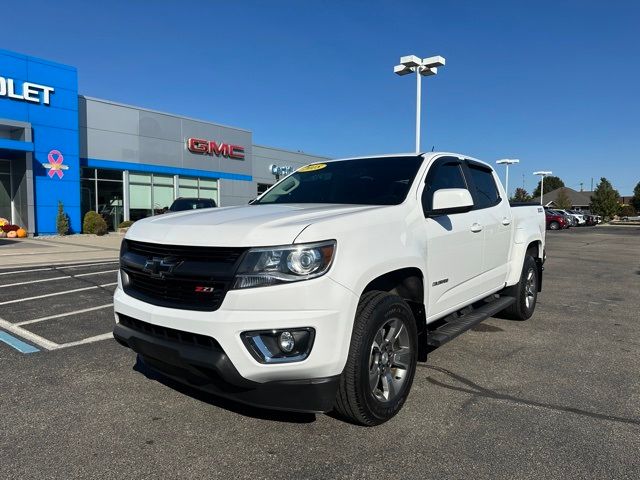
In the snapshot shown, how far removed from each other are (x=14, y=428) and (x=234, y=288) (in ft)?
5.87

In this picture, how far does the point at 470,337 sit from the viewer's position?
534 centimetres

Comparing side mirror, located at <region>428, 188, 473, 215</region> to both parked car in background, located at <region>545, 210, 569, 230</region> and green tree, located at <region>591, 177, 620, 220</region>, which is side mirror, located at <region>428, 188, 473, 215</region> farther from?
green tree, located at <region>591, 177, 620, 220</region>

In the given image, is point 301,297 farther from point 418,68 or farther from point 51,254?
point 418,68

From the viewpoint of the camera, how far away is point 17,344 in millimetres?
4898

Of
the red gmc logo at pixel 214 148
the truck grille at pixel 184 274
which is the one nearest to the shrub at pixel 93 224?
the red gmc logo at pixel 214 148

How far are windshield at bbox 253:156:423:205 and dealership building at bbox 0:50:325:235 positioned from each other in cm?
1874

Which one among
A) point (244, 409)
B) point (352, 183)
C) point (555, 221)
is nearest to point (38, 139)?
point (352, 183)

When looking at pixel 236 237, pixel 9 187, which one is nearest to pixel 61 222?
pixel 9 187

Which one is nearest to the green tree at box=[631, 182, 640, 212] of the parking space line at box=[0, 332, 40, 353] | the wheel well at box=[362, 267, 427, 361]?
the wheel well at box=[362, 267, 427, 361]

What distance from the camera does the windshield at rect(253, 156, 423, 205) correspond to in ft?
13.1

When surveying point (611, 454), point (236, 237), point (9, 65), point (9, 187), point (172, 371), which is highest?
point (9, 65)

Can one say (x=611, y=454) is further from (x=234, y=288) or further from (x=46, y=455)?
(x=46, y=455)

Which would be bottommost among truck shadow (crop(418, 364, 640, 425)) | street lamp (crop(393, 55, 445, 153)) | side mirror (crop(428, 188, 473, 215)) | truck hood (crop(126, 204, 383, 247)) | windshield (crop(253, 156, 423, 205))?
truck shadow (crop(418, 364, 640, 425))

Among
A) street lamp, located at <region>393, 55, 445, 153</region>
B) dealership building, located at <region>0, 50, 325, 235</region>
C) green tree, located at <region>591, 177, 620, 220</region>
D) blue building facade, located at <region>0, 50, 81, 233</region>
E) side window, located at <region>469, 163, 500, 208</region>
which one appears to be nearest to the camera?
side window, located at <region>469, 163, 500, 208</region>
